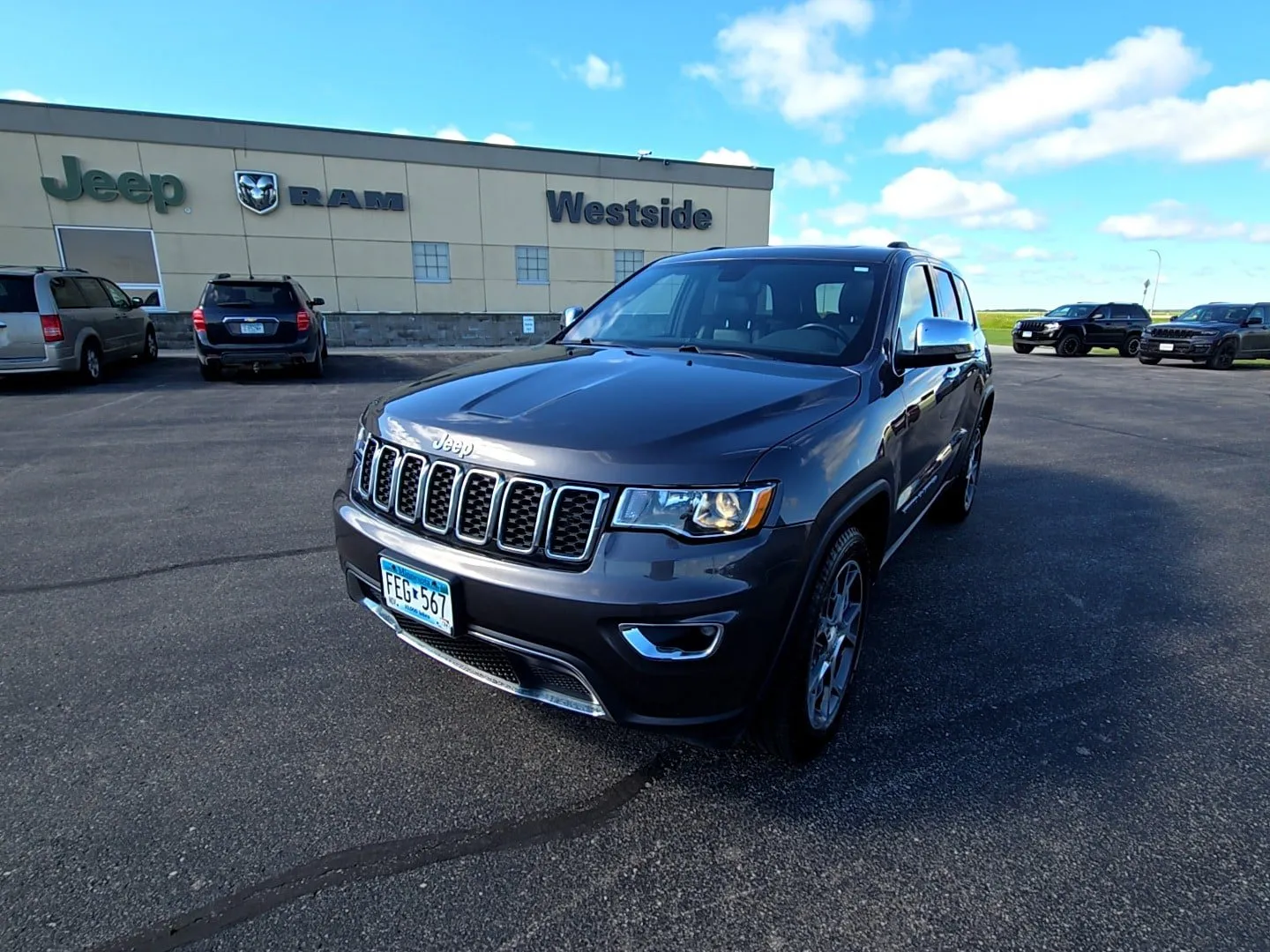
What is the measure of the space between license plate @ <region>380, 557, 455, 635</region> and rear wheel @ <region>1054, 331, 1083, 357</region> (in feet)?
85.6

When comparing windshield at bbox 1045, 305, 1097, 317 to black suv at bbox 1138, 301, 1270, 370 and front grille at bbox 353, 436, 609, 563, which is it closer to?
black suv at bbox 1138, 301, 1270, 370

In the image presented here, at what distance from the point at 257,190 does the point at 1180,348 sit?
25774 mm

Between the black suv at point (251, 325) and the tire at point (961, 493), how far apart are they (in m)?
10.3

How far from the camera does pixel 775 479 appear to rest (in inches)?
77.9

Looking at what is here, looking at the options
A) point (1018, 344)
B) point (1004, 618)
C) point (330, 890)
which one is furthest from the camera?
point (1018, 344)

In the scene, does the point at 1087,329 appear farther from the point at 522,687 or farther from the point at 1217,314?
the point at 522,687

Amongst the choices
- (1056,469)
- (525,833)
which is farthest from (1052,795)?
(1056,469)

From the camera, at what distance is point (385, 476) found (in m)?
2.45

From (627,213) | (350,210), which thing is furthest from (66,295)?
(627,213)

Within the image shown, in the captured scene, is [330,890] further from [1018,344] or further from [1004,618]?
[1018,344]

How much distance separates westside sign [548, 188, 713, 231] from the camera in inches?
848

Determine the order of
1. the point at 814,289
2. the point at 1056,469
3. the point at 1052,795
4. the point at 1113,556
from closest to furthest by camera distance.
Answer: the point at 1052,795
the point at 814,289
the point at 1113,556
the point at 1056,469

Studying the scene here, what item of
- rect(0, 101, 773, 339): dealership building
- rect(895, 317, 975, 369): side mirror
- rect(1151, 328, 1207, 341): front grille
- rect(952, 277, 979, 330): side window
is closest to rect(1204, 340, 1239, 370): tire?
rect(1151, 328, 1207, 341): front grille

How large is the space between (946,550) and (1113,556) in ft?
3.48
